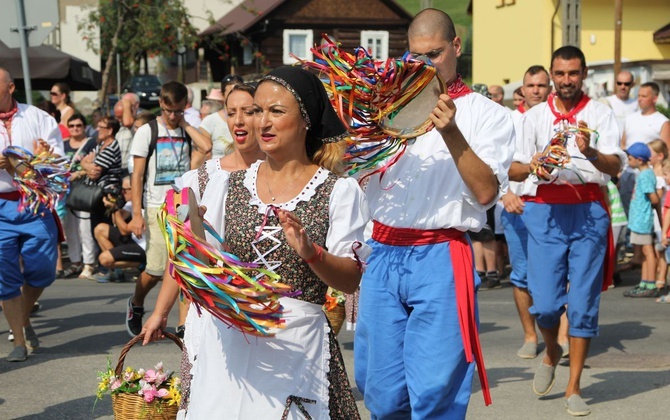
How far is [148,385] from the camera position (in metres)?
5.72

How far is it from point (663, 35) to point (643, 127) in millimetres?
20259

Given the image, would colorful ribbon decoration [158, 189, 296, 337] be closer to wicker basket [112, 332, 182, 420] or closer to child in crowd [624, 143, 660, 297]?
wicker basket [112, 332, 182, 420]

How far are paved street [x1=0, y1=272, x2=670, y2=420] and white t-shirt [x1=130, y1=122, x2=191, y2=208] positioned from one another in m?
1.35

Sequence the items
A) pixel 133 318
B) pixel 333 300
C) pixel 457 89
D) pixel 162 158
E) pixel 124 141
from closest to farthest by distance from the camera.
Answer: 1. pixel 457 89
2. pixel 333 300
3. pixel 133 318
4. pixel 162 158
5. pixel 124 141

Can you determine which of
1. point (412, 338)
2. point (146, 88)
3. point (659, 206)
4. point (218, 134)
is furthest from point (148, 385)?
point (146, 88)

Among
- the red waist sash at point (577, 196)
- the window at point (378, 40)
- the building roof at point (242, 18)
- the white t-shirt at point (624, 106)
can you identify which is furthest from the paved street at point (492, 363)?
the window at point (378, 40)

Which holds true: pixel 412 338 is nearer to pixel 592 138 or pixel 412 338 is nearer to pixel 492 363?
pixel 592 138

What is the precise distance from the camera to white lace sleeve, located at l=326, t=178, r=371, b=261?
13.2ft

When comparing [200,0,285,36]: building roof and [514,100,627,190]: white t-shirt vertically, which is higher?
[200,0,285,36]: building roof

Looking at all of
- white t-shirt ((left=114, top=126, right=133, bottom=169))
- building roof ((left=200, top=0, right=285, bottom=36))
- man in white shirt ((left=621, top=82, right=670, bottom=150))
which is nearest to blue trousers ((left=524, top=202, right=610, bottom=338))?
man in white shirt ((left=621, top=82, right=670, bottom=150))

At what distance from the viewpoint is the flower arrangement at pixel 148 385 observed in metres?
5.71

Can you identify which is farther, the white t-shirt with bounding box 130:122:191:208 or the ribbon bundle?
the white t-shirt with bounding box 130:122:191:208

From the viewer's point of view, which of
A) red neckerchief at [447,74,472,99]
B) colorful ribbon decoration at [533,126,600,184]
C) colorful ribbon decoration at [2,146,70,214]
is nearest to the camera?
red neckerchief at [447,74,472,99]

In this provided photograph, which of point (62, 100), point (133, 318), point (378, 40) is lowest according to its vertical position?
point (133, 318)
